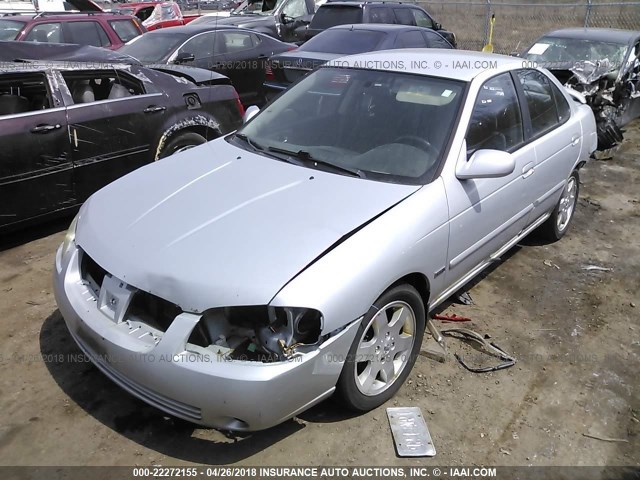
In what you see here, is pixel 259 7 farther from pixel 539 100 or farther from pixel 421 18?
pixel 539 100

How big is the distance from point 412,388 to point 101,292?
5.68 ft

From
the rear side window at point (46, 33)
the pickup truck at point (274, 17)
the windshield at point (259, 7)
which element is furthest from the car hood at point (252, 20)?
the rear side window at point (46, 33)

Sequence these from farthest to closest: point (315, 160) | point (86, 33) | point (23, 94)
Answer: point (86, 33) < point (23, 94) < point (315, 160)

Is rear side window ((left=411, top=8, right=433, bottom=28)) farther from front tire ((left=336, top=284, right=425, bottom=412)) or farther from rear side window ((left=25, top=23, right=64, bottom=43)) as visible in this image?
front tire ((left=336, top=284, right=425, bottom=412))

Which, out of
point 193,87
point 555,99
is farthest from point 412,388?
point 193,87

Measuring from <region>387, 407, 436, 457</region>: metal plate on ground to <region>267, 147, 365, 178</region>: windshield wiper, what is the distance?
1.29 metres

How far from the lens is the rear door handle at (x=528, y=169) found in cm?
370

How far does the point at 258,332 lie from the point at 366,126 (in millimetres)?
1601

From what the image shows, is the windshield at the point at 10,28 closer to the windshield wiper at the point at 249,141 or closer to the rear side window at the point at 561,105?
the windshield wiper at the point at 249,141

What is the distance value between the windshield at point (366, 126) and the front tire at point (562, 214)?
192cm

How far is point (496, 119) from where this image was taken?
11.6ft


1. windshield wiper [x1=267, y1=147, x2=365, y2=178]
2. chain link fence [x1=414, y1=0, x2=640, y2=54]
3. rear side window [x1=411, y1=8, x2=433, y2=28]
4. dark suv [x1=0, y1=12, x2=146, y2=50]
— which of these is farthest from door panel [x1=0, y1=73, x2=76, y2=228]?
chain link fence [x1=414, y1=0, x2=640, y2=54]

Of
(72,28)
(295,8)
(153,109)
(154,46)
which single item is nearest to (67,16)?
(72,28)

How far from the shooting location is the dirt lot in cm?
259
